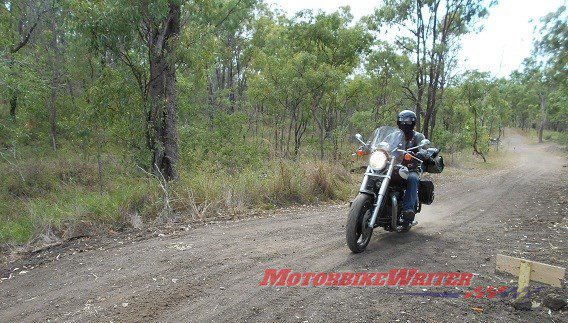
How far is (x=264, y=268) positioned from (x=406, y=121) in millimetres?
3012

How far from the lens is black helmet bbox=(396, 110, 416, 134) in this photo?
18.9 ft

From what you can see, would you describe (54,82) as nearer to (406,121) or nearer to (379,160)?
(406,121)

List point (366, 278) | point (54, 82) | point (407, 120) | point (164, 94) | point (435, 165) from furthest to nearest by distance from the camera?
point (54, 82), point (164, 94), point (435, 165), point (407, 120), point (366, 278)

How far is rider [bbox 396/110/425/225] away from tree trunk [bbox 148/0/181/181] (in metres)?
5.23

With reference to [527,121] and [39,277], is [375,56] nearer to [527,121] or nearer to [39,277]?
[39,277]

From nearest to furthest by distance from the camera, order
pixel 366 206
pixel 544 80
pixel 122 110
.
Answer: pixel 366 206, pixel 122 110, pixel 544 80

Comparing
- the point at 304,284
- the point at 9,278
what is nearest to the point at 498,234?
the point at 304,284

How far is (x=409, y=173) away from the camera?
551cm

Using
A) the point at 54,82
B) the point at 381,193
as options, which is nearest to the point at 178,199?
the point at 381,193

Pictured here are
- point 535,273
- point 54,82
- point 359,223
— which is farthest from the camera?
point 54,82

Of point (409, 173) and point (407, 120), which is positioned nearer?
point (409, 173)

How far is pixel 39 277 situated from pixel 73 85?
17840 mm

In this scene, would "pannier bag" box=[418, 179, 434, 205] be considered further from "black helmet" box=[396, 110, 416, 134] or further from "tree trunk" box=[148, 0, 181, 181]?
"tree trunk" box=[148, 0, 181, 181]

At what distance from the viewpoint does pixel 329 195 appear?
9914mm
